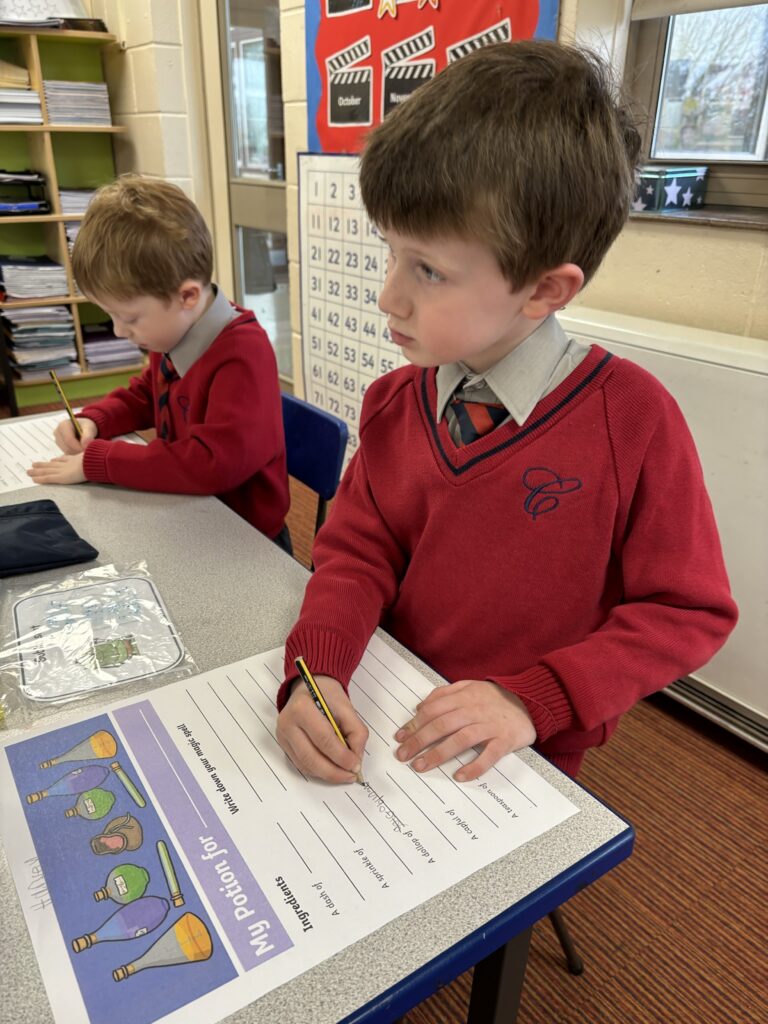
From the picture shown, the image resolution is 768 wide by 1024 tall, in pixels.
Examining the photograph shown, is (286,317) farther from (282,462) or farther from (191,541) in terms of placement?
(191,541)

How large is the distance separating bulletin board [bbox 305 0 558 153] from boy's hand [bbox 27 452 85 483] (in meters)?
1.37

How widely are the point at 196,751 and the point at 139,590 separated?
301mm

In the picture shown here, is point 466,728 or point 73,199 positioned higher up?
point 73,199

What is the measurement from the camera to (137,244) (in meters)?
1.16

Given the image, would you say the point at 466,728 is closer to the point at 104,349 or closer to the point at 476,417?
the point at 476,417

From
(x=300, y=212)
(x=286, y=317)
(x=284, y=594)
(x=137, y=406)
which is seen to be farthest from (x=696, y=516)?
(x=286, y=317)

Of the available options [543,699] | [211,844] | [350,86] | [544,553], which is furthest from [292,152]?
[211,844]

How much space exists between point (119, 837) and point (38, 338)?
347 centimetres

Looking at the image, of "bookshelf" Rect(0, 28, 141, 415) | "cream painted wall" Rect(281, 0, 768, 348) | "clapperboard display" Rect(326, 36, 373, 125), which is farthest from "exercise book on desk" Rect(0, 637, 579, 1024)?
"bookshelf" Rect(0, 28, 141, 415)

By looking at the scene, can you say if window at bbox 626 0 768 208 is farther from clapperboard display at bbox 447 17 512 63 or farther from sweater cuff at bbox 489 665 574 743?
sweater cuff at bbox 489 665 574 743

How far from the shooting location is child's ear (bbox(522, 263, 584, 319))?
0.67 meters

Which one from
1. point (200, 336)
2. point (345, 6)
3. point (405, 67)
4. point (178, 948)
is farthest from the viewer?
point (345, 6)

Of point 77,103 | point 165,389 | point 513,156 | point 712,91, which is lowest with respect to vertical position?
point 165,389

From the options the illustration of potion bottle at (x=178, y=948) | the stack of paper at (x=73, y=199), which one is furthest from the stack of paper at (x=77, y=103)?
the illustration of potion bottle at (x=178, y=948)
